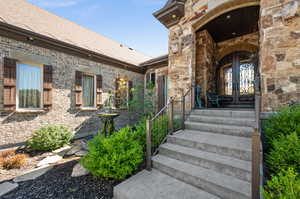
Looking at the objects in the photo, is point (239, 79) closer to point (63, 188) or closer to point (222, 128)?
point (222, 128)

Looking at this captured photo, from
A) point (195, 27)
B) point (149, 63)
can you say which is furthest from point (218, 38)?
point (149, 63)

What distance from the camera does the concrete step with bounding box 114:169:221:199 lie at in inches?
75.2

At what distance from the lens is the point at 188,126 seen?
3584mm

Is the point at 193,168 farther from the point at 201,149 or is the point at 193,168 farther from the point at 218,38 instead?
the point at 218,38

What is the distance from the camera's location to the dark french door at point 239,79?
17.8ft

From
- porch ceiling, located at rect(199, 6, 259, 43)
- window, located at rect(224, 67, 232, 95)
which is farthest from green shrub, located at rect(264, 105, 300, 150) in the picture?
window, located at rect(224, 67, 232, 95)

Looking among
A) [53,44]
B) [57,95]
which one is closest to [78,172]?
[57,95]

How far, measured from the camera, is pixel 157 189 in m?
2.06

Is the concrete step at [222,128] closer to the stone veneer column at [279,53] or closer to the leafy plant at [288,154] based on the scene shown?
the stone veneer column at [279,53]

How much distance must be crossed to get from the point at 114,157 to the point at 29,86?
4.38 meters

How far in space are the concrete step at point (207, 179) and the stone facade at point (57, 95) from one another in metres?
4.42

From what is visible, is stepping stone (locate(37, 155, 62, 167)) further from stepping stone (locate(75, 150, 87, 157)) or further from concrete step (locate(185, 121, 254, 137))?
concrete step (locate(185, 121, 254, 137))

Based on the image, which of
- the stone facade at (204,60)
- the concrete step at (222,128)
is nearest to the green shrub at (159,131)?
the concrete step at (222,128)

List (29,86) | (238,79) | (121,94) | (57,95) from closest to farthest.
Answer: (29,86) → (57,95) → (238,79) → (121,94)
